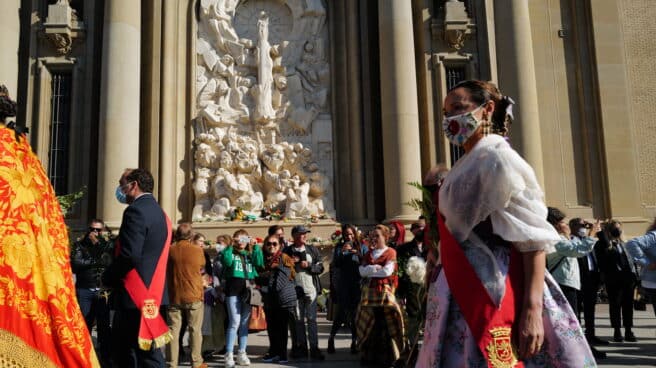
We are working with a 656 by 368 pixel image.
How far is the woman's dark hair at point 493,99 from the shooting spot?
280cm

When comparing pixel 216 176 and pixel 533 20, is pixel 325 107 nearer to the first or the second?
pixel 216 176

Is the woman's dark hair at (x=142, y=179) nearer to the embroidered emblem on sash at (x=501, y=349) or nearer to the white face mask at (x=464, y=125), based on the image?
the white face mask at (x=464, y=125)

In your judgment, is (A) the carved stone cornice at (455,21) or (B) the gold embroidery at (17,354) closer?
(B) the gold embroidery at (17,354)

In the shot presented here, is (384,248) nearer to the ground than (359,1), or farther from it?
nearer to the ground

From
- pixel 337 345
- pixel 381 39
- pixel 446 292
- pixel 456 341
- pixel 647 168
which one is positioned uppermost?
pixel 381 39

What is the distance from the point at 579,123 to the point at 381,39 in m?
6.21

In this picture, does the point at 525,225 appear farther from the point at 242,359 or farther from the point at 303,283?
the point at 303,283

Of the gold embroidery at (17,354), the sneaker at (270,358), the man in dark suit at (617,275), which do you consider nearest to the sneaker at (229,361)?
the sneaker at (270,358)

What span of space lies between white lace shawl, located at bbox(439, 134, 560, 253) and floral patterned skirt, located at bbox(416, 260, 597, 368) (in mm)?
267

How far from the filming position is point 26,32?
1638 cm

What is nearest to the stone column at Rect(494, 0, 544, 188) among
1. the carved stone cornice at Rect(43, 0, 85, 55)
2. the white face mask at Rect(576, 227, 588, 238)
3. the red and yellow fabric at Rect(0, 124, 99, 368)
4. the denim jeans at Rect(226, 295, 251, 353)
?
the white face mask at Rect(576, 227, 588, 238)

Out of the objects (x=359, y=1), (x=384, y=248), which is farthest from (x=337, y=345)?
(x=359, y=1)

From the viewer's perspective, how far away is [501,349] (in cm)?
242

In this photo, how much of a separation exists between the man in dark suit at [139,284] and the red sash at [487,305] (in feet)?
9.49
